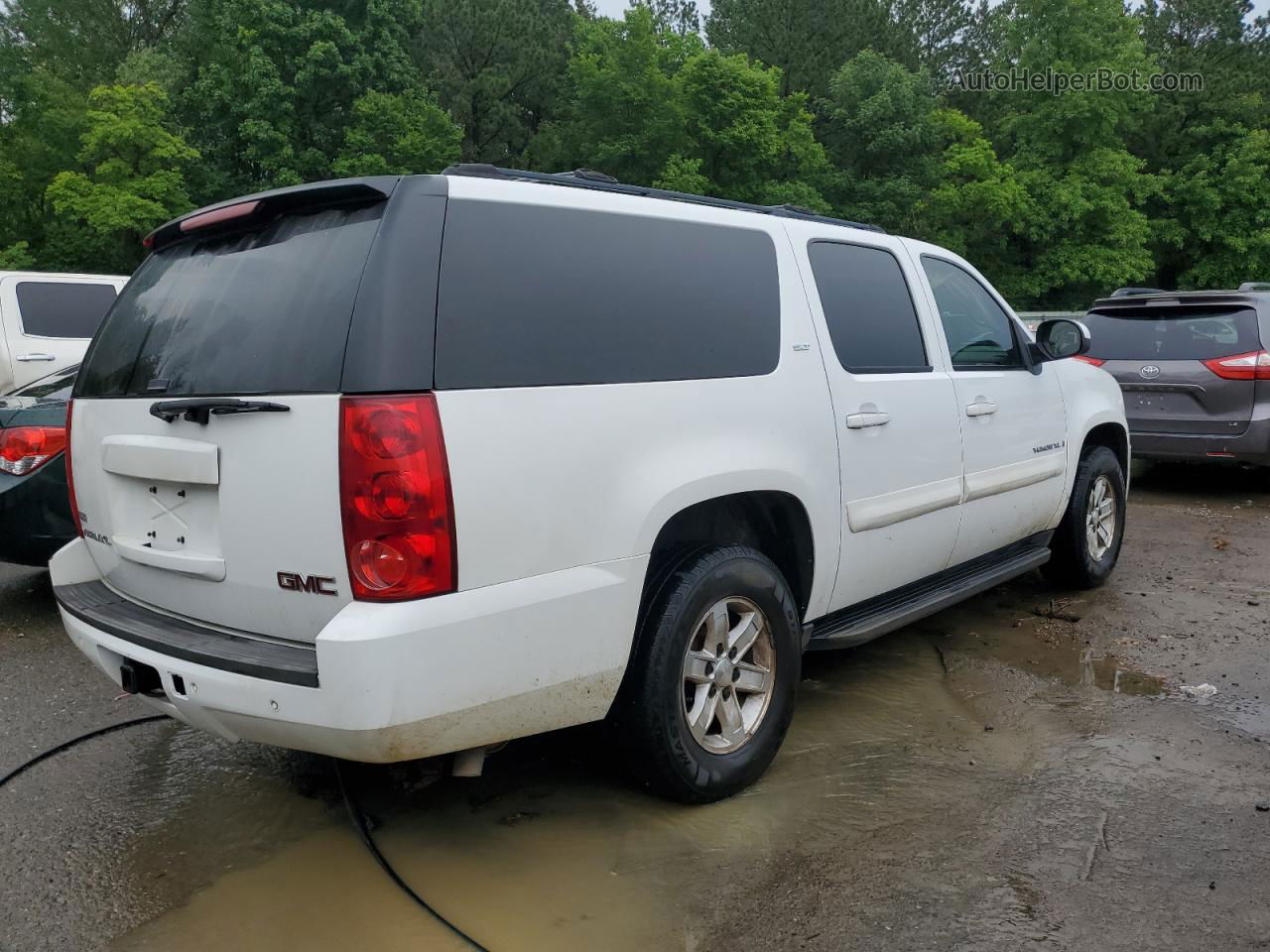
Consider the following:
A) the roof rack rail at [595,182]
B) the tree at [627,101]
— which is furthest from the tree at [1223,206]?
→ the roof rack rail at [595,182]

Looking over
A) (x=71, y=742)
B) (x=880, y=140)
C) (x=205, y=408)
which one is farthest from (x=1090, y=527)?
(x=880, y=140)

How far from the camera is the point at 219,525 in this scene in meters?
2.78

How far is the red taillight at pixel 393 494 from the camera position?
2.48 m

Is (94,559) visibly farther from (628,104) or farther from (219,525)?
(628,104)

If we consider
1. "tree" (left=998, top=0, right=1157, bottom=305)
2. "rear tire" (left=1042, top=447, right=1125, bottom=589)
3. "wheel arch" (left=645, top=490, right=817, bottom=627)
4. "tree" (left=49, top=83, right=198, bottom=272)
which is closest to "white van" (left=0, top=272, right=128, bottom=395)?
"wheel arch" (left=645, top=490, right=817, bottom=627)

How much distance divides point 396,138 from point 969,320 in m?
29.8

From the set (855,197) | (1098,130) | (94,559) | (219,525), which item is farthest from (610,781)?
(1098,130)

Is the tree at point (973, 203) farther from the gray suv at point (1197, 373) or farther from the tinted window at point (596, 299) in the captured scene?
the tinted window at point (596, 299)

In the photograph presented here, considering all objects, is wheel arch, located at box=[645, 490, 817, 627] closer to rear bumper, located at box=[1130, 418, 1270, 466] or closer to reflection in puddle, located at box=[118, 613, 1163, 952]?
reflection in puddle, located at box=[118, 613, 1163, 952]

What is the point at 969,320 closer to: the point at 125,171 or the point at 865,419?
the point at 865,419

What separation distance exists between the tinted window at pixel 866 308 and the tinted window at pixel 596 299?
35 cm

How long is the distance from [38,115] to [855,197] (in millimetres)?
26365

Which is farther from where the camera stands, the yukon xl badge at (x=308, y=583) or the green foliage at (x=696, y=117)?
the green foliage at (x=696, y=117)

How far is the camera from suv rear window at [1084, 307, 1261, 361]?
8453 mm
